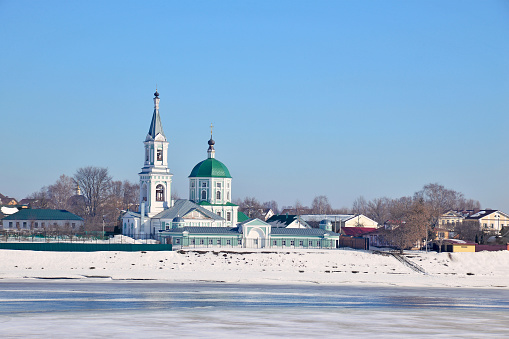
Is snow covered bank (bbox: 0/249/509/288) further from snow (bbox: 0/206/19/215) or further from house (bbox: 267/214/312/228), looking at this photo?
snow (bbox: 0/206/19/215)

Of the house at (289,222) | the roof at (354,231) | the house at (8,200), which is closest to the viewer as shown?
the house at (289,222)

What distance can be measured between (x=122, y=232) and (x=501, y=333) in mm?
63766

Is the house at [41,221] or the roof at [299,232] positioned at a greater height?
the house at [41,221]

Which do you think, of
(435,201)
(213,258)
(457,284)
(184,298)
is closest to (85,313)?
(184,298)

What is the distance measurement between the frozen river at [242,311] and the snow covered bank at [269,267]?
5.43 m

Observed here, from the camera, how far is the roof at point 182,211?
83.3 m

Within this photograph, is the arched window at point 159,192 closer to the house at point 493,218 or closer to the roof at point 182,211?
the roof at point 182,211

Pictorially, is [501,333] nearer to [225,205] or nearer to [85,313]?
[85,313]

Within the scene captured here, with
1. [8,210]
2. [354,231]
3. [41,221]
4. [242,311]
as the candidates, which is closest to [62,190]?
[8,210]

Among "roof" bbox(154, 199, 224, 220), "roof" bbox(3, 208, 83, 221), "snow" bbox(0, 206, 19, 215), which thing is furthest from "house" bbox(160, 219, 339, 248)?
"snow" bbox(0, 206, 19, 215)

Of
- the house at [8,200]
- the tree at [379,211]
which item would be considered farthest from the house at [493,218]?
the house at [8,200]

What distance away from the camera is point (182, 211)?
83.8 m

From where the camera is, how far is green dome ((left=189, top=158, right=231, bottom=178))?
3629 inches

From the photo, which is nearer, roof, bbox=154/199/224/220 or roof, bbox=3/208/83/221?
Answer: roof, bbox=154/199/224/220
